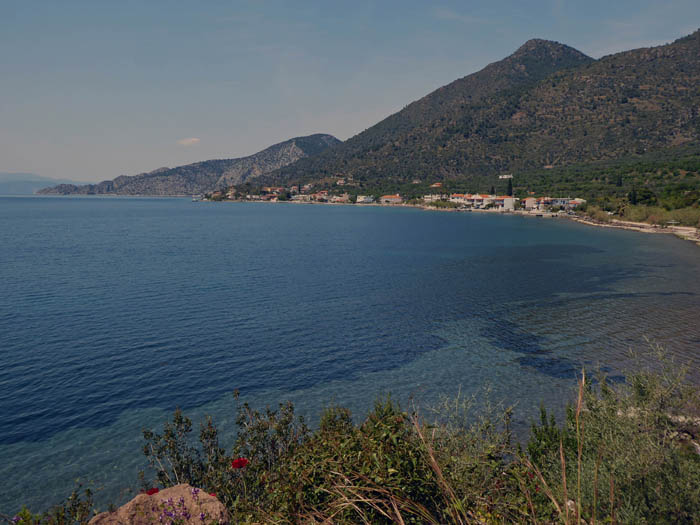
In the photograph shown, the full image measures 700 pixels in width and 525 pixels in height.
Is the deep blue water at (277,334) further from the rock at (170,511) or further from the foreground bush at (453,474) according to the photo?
the rock at (170,511)

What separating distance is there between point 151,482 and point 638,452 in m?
19.6

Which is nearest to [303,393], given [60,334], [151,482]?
[151,482]

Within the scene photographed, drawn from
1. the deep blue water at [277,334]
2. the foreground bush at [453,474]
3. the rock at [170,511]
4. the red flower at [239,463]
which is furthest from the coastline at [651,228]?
the rock at [170,511]

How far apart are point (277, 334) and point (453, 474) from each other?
30222 mm

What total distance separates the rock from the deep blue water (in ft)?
29.6

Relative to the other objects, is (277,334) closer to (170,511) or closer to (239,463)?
(239,463)

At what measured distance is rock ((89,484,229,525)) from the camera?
1112 cm

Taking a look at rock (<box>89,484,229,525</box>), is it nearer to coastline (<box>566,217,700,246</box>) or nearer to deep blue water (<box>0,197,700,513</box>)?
deep blue water (<box>0,197,700,513</box>)

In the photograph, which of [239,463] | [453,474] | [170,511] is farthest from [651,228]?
[170,511]

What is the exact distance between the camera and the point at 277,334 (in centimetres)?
4012

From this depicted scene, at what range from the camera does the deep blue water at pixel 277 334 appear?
2523 centimetres

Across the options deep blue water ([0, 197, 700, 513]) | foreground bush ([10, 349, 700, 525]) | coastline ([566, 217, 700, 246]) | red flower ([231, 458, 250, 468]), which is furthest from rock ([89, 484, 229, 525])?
coastline ([566, 217, 700, 246])

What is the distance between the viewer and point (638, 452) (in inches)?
543

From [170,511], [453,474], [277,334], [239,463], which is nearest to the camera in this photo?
[170,511]
